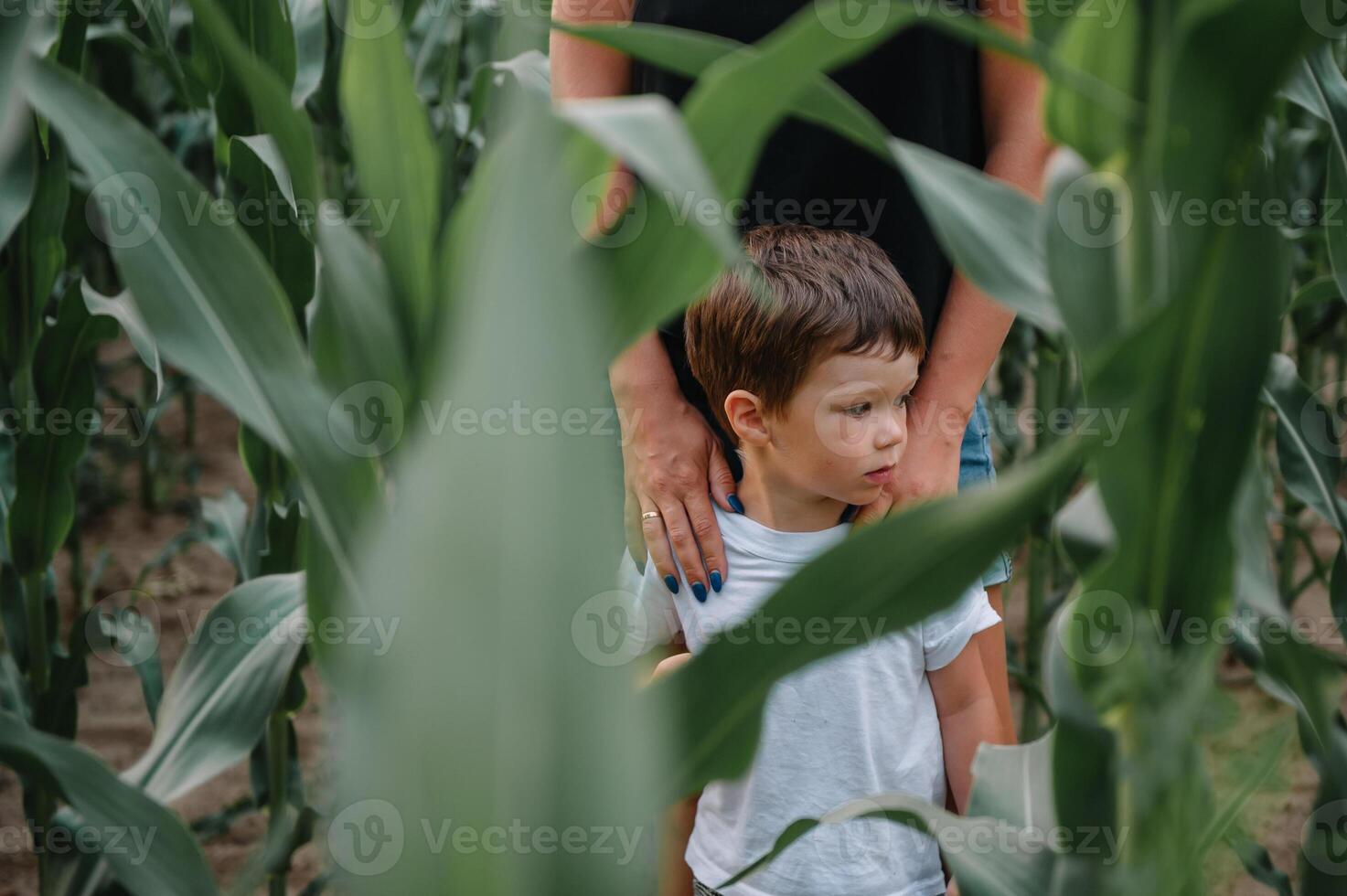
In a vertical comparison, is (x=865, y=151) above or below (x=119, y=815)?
above

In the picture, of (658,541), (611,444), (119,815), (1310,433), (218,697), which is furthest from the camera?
(658,541)

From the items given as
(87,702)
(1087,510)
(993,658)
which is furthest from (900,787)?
(87,702)

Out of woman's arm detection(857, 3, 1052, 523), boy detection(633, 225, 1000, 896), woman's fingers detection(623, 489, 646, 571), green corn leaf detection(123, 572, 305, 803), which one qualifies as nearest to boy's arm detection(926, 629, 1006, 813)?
boy detection(633, 225, 1000, 896)

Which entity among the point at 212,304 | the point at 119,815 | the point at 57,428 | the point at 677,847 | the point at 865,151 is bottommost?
the point at 677,847

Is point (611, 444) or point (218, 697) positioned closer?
point (611, 444)

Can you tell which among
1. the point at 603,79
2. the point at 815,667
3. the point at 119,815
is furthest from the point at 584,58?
the point at 119,815

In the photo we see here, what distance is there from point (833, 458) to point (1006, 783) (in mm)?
304

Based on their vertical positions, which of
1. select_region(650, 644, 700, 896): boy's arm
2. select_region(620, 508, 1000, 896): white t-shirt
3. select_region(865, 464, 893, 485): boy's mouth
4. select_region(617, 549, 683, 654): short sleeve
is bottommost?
select_region(650, 644, 700, 896): boy's arm

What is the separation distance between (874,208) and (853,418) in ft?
0.67

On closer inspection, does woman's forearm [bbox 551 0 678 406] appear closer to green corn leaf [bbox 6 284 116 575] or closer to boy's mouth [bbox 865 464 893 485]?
boy's mouth [bbox 865 464 893 485]

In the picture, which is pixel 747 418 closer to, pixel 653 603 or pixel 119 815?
pixel 653 603

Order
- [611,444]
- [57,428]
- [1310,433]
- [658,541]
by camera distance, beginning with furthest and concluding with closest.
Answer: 1. [57,428]
2. [658,541]
3. [1310,433]
4. [611,444]

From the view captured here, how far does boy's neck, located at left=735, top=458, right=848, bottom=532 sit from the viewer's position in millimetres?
872

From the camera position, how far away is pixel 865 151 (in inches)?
35.5
